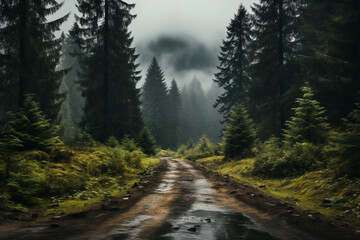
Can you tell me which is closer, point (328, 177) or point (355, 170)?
point (355, 170)

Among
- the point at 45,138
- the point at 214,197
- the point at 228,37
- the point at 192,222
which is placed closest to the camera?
the point at 192,222

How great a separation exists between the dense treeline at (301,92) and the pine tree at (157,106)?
115ft

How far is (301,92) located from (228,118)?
21.6ft

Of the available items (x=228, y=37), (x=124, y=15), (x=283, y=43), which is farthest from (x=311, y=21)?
(x=124, y=15)

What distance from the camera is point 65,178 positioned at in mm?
8328

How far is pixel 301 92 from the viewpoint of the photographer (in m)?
20.2

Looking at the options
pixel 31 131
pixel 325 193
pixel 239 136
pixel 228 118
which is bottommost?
pixel 325 193

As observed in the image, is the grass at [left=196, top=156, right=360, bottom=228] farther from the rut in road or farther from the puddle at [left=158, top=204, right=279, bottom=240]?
the puddle at [left=158, top=204, right=279, bottom=240]

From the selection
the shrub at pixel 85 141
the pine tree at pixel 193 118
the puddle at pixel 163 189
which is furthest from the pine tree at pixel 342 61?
the pine tree at pixel 193 118

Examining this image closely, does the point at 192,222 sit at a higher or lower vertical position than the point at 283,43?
lower

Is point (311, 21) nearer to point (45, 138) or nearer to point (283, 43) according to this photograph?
point (283, 43)

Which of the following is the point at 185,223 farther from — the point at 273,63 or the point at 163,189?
the point at 273,63

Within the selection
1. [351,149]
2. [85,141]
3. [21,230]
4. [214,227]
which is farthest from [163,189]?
[85,141]

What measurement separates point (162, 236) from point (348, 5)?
726 inches
